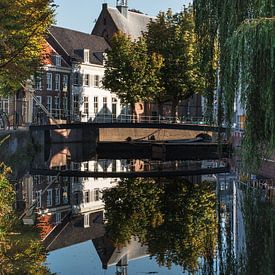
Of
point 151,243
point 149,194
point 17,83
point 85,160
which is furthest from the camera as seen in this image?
point 85,160

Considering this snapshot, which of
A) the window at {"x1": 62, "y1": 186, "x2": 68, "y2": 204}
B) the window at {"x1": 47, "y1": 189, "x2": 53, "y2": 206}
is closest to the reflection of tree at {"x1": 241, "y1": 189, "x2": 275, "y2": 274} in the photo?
the window at {"x1": 62, "y1": 186, "x2": 68, "y2": 204}

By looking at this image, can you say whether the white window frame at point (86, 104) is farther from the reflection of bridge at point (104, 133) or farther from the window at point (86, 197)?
the window at point (86, 197)

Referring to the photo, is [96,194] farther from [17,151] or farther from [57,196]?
[17,151]

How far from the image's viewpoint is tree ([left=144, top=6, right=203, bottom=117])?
52500mm

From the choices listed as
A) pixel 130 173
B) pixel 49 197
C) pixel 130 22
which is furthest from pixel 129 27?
pixel 49 197

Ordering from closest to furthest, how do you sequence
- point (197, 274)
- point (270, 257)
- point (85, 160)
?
point (197, 274), point (270, 257), point (85, 160)

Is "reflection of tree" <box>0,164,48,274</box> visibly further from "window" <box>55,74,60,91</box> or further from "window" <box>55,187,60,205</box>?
"window" <box>55,74,60,91</box>

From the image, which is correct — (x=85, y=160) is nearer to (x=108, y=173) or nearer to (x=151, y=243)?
(x=108, y=173)

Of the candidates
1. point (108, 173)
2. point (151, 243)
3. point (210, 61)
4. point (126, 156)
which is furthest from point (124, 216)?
point (126, 156)

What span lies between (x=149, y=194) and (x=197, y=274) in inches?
476

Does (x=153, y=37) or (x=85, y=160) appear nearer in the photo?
(x=85, y=160)

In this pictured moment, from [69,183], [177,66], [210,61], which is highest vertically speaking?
[177,66]

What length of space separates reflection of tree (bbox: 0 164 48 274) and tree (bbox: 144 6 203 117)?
38.1 m

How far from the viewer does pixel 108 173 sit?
108 ft
